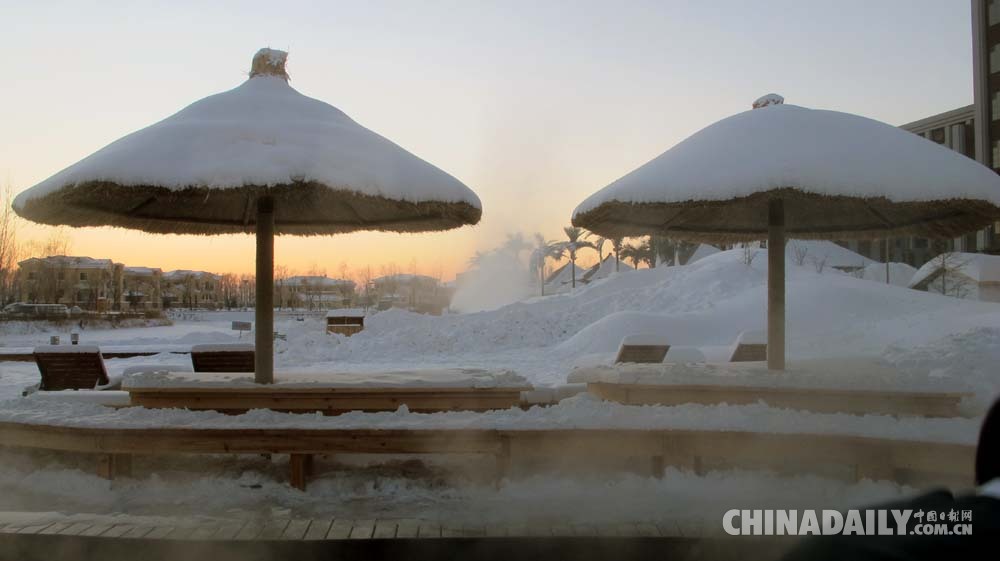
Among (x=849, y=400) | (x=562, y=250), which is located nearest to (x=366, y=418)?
(x=849, y=400)

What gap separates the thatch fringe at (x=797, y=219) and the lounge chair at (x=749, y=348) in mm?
1657

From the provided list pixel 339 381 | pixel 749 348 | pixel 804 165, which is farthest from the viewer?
pixel 749 348

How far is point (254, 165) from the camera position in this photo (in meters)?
4.67

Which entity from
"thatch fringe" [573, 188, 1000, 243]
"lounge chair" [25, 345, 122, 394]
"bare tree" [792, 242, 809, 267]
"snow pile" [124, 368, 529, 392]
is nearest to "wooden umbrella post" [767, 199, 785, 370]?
"thatch fringe" [573, 188, 1000, 243]

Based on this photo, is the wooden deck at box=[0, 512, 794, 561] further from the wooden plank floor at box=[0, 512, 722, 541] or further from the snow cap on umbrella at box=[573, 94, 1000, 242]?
the snow cap on umbrella at box=[573, 94, 1000, 242]

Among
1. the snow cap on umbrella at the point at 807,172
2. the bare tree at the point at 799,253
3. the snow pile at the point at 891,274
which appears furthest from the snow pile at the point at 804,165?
the snow pile at the point at 891,274

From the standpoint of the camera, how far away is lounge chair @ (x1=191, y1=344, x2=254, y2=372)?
798cm

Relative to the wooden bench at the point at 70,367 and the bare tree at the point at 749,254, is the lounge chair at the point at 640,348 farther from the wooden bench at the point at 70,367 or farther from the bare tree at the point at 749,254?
the bare tree at the point at 749,254

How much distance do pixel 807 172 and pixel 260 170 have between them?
12.0ft

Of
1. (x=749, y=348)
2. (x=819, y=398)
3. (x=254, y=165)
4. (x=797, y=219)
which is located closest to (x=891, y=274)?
(x=749, y=348)

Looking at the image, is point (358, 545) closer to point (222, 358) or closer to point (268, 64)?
point (268, 64)

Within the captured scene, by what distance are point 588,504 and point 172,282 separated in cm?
9501

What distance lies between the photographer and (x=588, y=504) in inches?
171

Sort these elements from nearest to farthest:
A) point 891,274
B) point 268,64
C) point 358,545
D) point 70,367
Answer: point 358,545 → point 268,64 → point 70,367 → point 891,274
